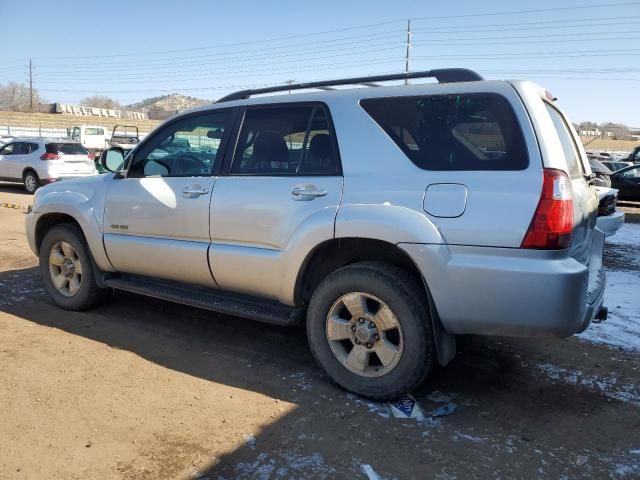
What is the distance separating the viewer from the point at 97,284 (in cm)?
491

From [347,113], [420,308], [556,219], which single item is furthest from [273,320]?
[556,219]

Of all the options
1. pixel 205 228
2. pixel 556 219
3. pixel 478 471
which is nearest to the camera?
pixel 478 471

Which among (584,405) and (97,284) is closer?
(584,405)

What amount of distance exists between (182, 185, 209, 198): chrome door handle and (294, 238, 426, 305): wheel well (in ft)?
3.24

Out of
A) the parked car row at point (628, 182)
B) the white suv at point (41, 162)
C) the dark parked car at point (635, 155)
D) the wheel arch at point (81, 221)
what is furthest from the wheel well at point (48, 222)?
the dark parked car at point (635, 155)

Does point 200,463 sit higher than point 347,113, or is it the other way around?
point 347,113

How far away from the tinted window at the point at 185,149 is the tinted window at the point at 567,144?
2297 mm

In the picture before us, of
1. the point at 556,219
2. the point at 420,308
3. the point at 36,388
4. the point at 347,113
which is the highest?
the point at 347,113

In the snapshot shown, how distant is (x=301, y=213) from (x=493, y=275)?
4.18 feet

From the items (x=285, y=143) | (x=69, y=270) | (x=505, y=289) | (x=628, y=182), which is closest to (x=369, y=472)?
(x=505, y=289)

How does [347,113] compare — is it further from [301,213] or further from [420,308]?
[420,308]

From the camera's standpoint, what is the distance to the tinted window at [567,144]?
11.0 ft

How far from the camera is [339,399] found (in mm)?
3465

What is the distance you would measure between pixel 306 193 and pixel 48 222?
10.2 ft
